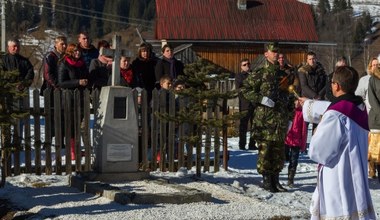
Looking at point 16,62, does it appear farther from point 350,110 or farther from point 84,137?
point 350,110

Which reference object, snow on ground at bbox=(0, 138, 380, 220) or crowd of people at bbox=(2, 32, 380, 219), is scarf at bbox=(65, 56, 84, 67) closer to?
crowd of people at bbox=(2, 32, 380, 219)

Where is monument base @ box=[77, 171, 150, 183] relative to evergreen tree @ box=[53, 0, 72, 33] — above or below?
below

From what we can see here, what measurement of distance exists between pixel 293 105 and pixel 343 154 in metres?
4.17


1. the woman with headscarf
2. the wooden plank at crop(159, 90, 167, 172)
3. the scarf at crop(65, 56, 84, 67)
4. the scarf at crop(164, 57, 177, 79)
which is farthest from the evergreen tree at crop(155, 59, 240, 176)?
the scarf at crop(65, 56, 84, 67)

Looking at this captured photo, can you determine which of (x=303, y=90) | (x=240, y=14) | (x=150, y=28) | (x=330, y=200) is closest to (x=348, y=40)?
(x=150, y=28)

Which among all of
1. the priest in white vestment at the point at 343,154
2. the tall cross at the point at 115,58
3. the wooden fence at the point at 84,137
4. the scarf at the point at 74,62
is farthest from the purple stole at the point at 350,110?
the scarf at the point at 74,62

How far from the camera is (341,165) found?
618 centimetres

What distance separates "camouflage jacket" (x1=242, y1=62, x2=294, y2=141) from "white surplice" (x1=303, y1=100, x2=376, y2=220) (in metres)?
3.65

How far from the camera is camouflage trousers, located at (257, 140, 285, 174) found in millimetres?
9984

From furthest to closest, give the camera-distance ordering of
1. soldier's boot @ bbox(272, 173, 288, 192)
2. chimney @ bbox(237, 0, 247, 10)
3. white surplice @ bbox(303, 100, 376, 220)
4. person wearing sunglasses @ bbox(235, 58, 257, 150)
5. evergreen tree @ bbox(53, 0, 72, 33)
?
evergreen tree @ bbox(53, 0, 72, 33) → chimney @ bbox(237, 0, 247, 10) → person wearing sunglasses @ bbox(235, 58, 257, 150) → soldier's boot @ bbox(272, 173, 288, 192) → white surplice @ bbox(303, 100, 376, 220)

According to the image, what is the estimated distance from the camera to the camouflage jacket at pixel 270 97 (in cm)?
995

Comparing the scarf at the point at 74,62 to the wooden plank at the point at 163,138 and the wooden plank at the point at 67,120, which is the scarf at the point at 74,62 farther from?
the wooden plank at the point at 163,138

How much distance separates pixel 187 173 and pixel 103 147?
1.60 metres

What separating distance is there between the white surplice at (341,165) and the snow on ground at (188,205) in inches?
78.6
